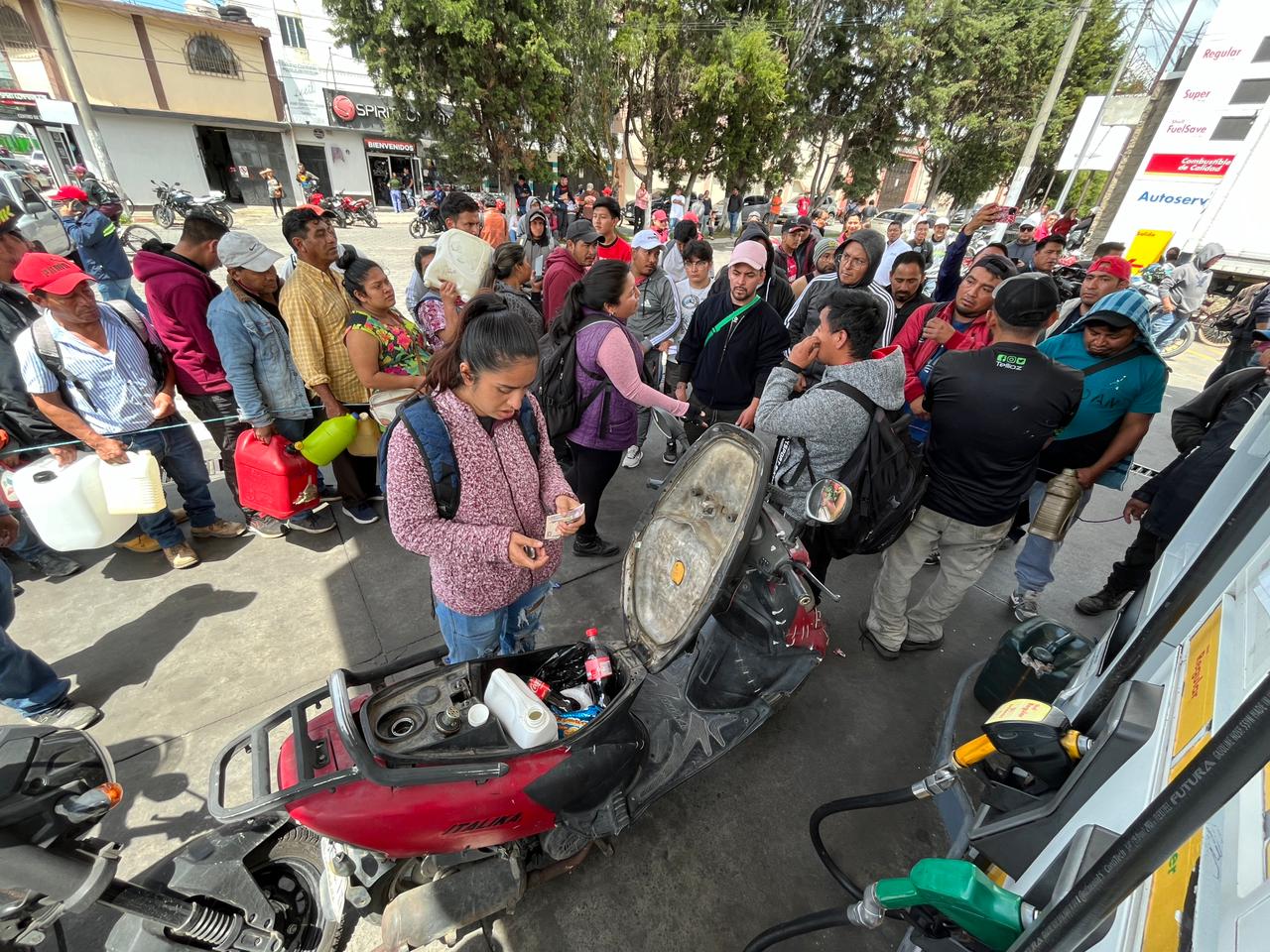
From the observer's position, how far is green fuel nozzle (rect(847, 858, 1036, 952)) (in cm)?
110

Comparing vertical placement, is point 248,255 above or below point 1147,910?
above

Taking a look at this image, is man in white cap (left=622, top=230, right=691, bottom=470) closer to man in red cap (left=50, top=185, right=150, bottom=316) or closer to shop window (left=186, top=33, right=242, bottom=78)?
man in red cap (left=50, top=185, right=150, bottom=316)

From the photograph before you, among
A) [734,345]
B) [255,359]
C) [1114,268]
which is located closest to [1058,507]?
[1114,268]

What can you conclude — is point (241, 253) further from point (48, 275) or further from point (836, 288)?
point (836, 288)

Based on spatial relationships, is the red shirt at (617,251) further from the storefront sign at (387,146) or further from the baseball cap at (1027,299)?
the storefront sign at (387,146)

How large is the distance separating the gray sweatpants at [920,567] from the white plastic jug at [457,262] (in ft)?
10.4

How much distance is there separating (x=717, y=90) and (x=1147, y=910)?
63.8 feet

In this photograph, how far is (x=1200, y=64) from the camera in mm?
14133

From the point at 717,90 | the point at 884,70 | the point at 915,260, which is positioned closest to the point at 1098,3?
the point at 884,70

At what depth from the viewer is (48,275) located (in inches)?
96.9

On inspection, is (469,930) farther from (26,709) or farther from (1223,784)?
(26,709)

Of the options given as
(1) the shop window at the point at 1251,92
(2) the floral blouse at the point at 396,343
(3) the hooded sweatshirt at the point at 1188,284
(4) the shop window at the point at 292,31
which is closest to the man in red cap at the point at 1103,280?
(2) the floral blouse at the point at 396,343

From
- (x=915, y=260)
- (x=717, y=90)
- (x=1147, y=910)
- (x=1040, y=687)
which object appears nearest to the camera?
(x=1147, y=910)

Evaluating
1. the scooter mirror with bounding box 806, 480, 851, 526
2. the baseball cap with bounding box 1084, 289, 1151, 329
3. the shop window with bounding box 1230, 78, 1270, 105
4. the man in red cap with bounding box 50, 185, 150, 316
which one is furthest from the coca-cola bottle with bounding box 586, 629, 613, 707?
the shop window with bounding box 1230, 78, 1270, 105
